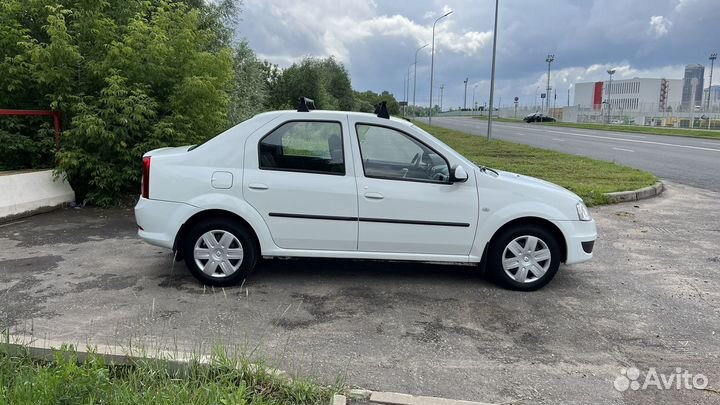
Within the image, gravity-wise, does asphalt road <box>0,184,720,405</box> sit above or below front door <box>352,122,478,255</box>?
below

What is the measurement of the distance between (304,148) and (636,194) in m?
Result: 7.69

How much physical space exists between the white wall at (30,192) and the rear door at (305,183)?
474 centimetres

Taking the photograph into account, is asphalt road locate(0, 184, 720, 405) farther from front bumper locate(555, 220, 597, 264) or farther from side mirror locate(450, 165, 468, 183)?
side mirror locate(450, 165, 468, 183)

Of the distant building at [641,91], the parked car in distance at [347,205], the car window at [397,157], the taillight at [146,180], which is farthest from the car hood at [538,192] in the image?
the distant building at [641,91]

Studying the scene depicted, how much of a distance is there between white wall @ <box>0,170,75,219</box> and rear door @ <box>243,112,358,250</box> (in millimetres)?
4736

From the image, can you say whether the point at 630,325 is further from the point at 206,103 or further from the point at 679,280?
the point at 206,103

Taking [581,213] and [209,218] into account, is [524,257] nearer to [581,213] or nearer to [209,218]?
[581,213]

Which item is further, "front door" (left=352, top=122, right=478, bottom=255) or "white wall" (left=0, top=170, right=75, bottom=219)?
"white wall" (left=0, top=170, right=75, bottom=219)

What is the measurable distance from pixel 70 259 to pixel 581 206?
548 centimetres

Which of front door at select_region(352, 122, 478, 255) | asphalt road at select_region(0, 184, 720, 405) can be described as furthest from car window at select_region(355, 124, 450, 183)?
asphalt road at select_region(0, 184, 720, 405)

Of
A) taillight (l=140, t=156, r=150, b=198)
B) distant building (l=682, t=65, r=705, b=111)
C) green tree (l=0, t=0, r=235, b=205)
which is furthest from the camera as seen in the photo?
distant building (l=682, t=65, r=705, b=111)

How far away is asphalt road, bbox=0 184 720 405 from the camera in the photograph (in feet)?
11.3

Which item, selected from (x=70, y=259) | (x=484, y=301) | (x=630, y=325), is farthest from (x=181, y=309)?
(x=630, y=325)

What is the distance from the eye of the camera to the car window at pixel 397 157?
16.1ft
